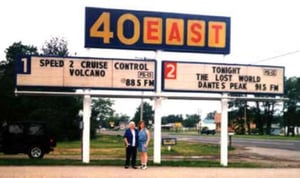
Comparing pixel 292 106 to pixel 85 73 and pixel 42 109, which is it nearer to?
pixel 42 109

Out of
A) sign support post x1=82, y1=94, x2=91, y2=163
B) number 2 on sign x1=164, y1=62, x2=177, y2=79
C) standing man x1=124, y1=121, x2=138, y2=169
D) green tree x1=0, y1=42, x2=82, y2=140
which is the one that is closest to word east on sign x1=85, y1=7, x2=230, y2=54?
number 2 on sign x1=164, y1=62, x2=177, y2=79

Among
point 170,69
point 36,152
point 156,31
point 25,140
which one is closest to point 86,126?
point 170,69

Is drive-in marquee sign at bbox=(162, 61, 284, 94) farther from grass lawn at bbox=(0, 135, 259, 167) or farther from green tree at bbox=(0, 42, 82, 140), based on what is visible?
green tree at bbox=(0, 42, 82, 140)

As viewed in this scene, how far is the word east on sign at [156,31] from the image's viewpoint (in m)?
22.5

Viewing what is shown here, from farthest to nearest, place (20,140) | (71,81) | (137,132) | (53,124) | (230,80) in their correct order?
(53,124) → (20,140) → (230,80) → (71,81) → (137,132)

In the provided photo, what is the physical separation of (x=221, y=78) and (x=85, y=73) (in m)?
5.68

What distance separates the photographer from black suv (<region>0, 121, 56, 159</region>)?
2747cm

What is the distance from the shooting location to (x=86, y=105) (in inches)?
885

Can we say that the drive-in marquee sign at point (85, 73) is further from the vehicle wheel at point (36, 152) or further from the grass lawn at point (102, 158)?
the vehicle wheel at point (36, 152)

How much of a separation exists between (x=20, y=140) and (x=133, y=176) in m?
12.1

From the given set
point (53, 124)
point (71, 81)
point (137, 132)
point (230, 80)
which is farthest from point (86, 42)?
point (53, 124)

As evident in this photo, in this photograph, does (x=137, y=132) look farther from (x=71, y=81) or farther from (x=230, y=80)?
(x=230, y=80)

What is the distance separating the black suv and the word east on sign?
7169 millimetres

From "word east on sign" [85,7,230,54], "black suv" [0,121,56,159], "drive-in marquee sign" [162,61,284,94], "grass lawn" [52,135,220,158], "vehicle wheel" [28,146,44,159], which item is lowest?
"grass lawn" [52,135,220,158]
